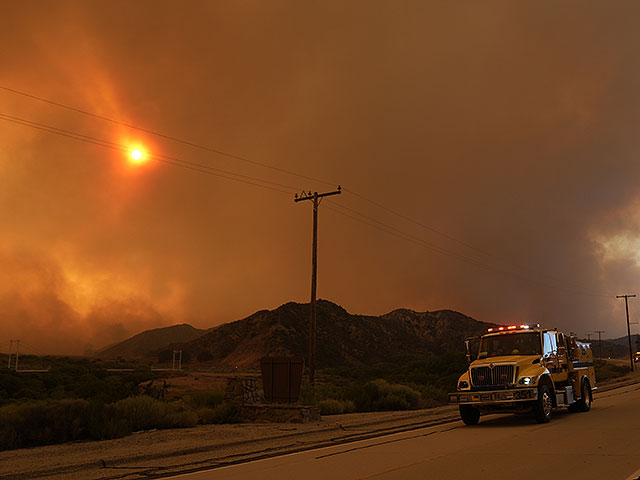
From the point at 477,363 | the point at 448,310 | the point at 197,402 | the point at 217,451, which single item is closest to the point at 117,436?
the point at 217,451

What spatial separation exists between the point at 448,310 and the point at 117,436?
586ft

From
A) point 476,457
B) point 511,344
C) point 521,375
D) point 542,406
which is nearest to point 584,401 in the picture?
point 511,344

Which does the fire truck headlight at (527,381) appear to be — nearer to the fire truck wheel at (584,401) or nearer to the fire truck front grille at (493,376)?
the fire truck front grille at (493,376)

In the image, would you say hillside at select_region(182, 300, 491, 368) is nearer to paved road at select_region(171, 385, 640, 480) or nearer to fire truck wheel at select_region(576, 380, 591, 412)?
fire truck wheel at select_region(576, 380, 591, 412)

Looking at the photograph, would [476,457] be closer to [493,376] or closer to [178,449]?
[493,376]

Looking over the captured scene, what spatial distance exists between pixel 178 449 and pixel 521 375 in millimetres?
9613

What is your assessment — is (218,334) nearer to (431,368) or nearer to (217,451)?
(431,368)

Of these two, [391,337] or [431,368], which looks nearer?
[431,368]

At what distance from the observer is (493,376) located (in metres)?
18.0

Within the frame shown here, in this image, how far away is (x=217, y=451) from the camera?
565 inches

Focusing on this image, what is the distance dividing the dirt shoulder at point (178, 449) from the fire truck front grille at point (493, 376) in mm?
2428

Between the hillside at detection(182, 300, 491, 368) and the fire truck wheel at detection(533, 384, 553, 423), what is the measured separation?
325 feet

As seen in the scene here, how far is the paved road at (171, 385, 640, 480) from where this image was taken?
1016 cm

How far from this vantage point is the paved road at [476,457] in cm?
1016
